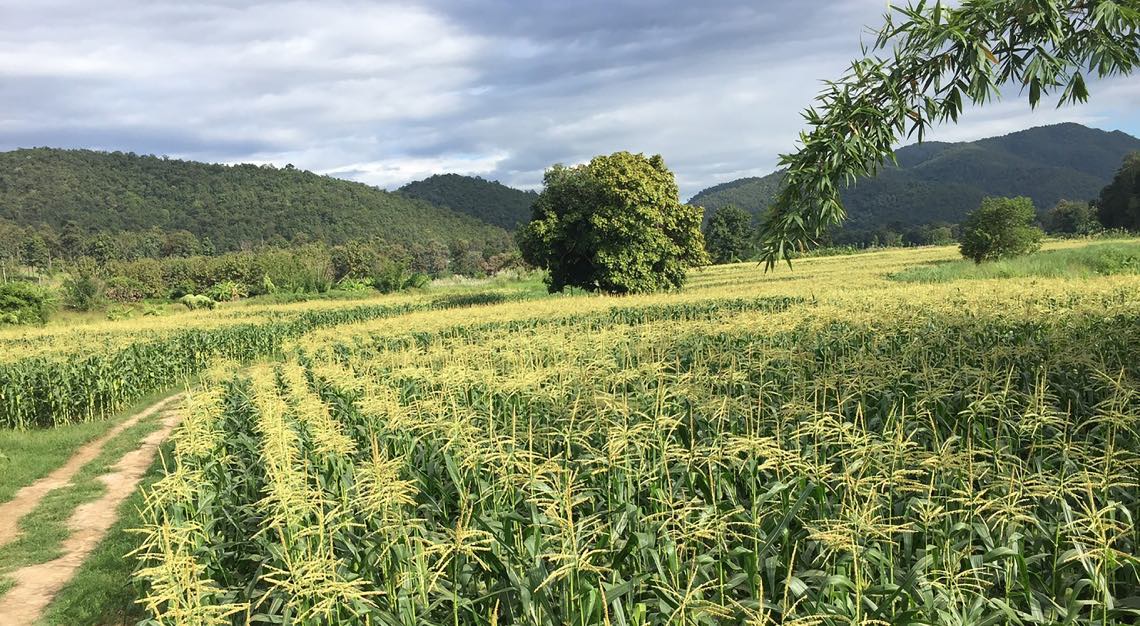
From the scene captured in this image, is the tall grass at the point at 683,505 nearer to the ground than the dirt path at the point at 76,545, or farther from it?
farther from it

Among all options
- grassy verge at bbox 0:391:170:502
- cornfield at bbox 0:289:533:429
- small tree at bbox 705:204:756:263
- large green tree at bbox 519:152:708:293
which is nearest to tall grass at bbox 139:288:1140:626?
grassy verge at bbox 0:391:170:502

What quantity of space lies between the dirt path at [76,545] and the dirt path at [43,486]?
0.21m

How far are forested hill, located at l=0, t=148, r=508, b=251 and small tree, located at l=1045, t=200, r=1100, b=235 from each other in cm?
10772

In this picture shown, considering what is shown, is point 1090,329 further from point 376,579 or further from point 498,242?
point 498,242

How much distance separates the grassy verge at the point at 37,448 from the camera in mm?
11078

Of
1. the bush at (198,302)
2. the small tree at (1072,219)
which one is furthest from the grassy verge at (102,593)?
the small tree at (1072,219)

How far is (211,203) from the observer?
5625 inches

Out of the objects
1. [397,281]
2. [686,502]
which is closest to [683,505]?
[686,502]

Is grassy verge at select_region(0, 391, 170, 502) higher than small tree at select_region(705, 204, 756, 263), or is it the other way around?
small tree at select_region(705, 204, 756, 263)

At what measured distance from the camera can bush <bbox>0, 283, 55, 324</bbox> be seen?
37.2 metres

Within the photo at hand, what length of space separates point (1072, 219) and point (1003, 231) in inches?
3157

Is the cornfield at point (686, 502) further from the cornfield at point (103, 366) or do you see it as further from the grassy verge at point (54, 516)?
the cornfield at point (103, 366)

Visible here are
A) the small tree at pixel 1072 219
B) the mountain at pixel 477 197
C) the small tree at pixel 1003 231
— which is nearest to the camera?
the small tree at pixel 1003 231

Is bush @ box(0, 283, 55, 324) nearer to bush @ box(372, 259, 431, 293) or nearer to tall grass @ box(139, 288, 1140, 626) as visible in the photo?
bush @ box(372, 259, 431, 293)
